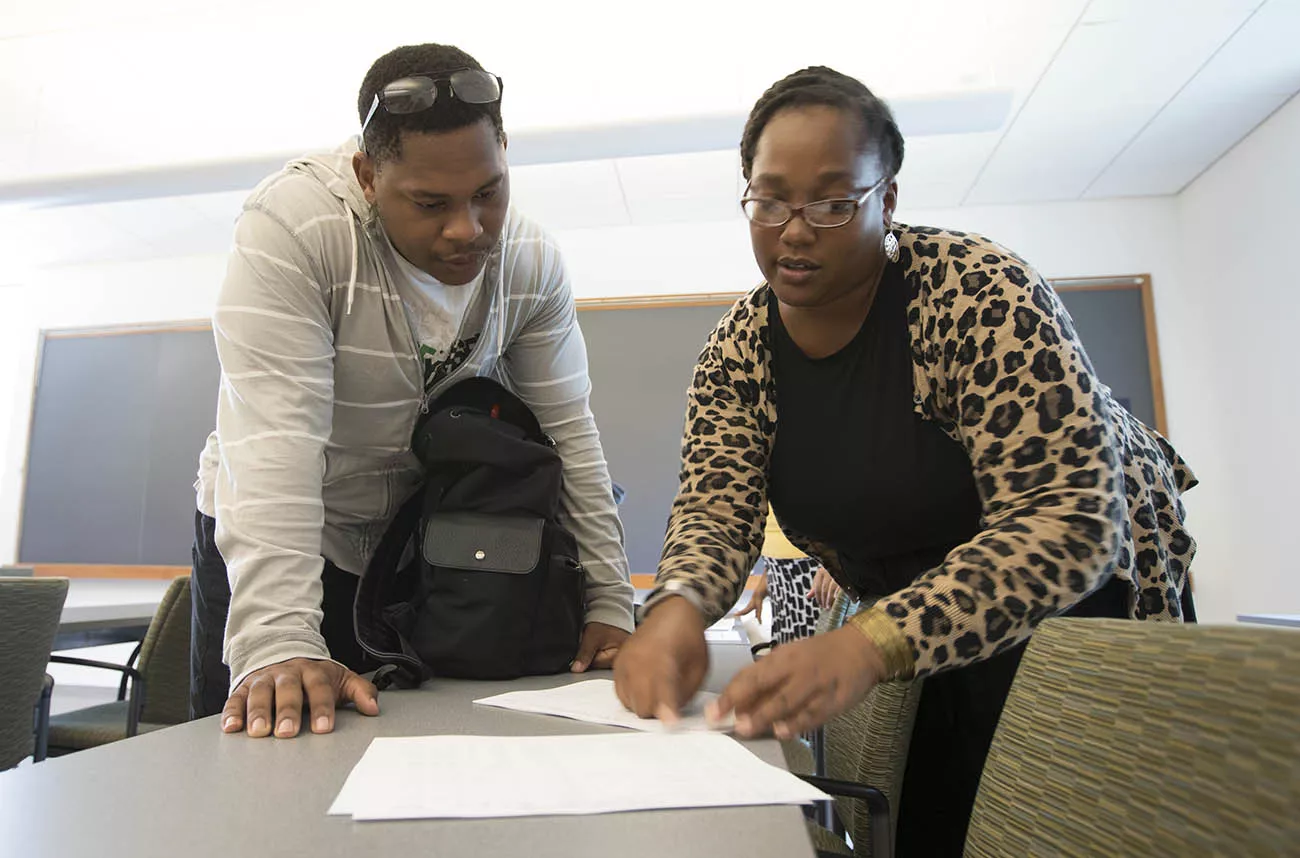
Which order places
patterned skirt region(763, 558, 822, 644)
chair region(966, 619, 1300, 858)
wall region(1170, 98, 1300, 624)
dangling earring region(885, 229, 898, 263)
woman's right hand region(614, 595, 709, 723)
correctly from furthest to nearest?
wall region(1170, 98, 1300, 624)
patterned skirt region(763, 558, 822, 644)
dangling earring region(885, 229, 898, 263)
woman's right hand region(614, 595, 709, 723)
chair region(966, 619, 1300, 858)

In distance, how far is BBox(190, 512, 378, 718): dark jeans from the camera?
1.14 m

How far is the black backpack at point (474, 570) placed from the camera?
1020 mm

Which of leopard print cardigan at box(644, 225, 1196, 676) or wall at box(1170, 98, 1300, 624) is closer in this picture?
leopard print cardigan at box(644, 225, 1196, 676)

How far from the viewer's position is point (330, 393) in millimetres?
1048

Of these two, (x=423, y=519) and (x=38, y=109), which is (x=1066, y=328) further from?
(x=38, y=109)

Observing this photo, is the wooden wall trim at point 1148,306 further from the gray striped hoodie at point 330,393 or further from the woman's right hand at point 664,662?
the woman's right hand at point 664,662

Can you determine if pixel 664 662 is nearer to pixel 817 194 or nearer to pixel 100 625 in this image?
pixel 817 194

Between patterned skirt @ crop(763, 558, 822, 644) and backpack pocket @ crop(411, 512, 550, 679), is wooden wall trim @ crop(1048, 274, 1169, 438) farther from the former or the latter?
backpack pocket @ crop(411, 512, 550, 679)

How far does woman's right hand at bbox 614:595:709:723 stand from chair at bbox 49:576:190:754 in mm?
1889

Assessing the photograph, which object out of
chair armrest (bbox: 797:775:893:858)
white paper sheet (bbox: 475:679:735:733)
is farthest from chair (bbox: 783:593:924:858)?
white paper sheet (bbox: 475:679:735:733)

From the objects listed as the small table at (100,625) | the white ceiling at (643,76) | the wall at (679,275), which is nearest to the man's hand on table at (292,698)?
the small table at (100,625)

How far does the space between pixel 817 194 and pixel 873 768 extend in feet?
2.30

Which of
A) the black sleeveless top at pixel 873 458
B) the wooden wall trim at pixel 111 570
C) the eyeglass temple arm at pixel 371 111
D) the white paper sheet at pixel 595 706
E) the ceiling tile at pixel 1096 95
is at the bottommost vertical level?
the wooden wall trim at pixel 111 570

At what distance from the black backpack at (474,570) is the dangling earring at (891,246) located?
0.49 m
